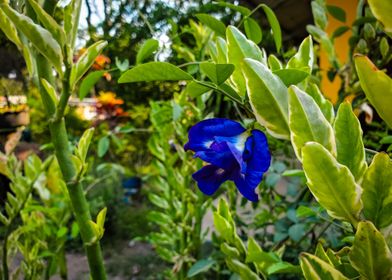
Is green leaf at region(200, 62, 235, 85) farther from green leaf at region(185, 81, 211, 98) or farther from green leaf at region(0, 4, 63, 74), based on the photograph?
green leaf at region(0, 4, 63, 74)

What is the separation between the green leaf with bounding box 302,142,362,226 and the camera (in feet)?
0.88

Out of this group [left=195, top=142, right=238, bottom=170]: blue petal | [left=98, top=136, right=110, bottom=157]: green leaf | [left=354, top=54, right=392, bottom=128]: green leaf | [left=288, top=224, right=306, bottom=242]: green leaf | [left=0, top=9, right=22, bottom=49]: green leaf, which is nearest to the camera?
[left=354, top=54, right=392, bottom=128]: green leaf

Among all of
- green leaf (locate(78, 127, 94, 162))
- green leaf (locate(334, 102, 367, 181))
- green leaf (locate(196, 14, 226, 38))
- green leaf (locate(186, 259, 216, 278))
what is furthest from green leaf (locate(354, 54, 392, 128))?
green leaf (locate(186, 259, 216, 278))

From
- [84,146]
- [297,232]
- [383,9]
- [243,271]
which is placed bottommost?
[297,232]

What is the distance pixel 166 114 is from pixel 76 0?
91 centimetres

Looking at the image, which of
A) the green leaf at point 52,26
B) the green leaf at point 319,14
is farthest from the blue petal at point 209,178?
the green leaf at point 319,14

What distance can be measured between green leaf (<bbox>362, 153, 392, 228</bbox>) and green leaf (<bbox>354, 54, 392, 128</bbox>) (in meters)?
0.03

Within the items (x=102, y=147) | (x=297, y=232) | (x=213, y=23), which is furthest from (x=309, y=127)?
(x=102, y=147)

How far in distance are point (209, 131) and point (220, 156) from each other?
3 cm

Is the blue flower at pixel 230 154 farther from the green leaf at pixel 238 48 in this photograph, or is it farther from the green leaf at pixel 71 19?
the green leaf at pixel 71 19

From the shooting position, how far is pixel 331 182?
0.91 feet

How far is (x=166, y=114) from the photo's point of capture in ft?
4.51

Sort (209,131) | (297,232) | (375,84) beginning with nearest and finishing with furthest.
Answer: (375,84) < (209,131) < (297,232)

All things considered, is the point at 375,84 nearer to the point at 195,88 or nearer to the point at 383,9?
the point at 383,9
